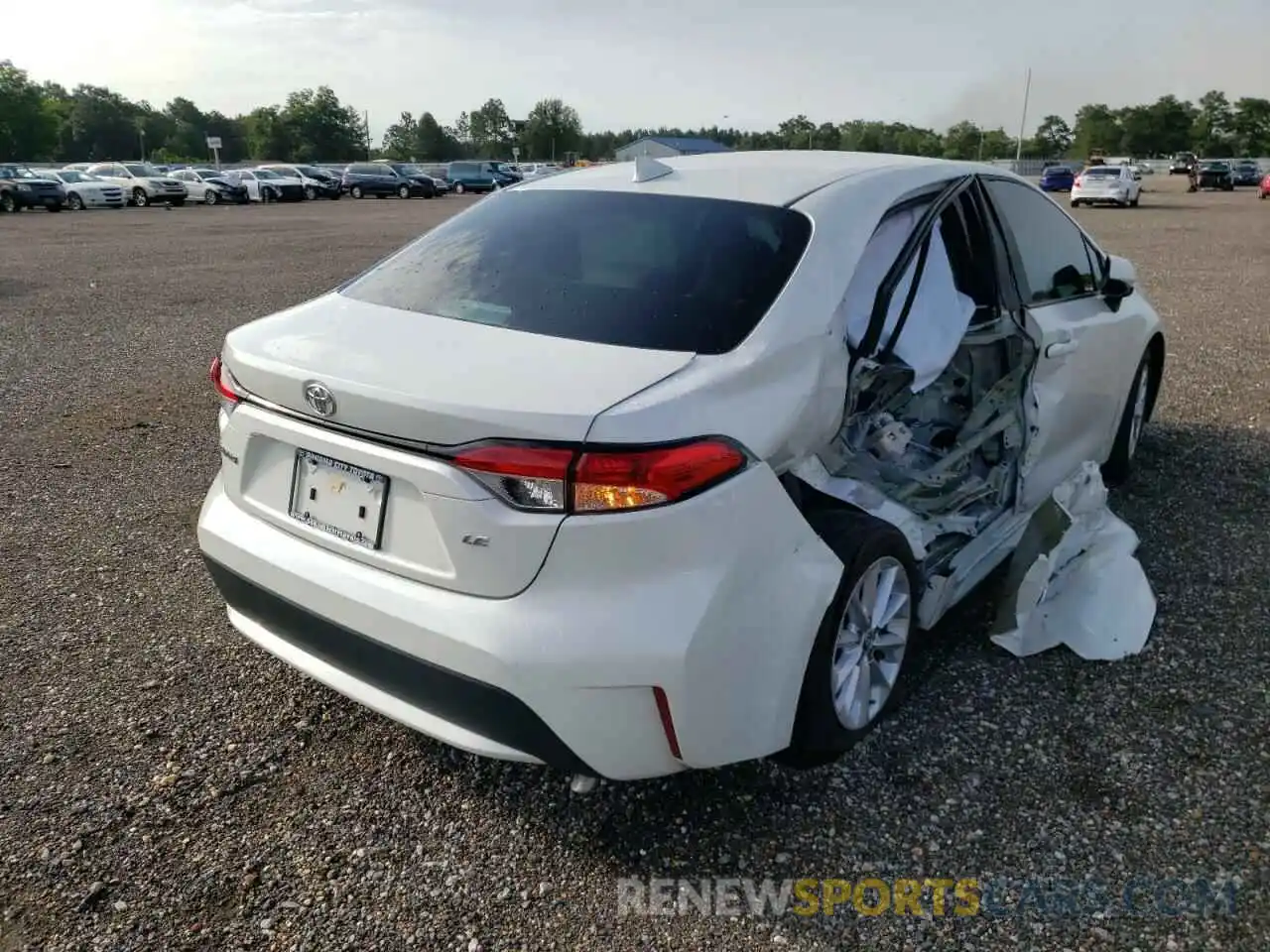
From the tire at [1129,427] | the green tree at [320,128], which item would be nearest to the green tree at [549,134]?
the green tree at [320,128]

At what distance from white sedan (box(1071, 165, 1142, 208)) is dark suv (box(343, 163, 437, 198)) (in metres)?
28.3

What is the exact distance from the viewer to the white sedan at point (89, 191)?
35156 millimetres

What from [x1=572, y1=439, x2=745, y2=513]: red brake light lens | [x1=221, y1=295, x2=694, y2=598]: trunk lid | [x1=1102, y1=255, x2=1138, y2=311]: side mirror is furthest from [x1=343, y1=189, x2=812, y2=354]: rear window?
[x1=1102, y1=255, x2=1138, y2=311]: side mirror

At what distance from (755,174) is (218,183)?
42615mm

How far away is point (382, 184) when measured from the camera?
4528 cm

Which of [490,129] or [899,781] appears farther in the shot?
[490,129]

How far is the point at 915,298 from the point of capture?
10.6 ft

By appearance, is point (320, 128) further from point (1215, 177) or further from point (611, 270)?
point (611, 270)

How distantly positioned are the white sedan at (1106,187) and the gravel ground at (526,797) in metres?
34.7

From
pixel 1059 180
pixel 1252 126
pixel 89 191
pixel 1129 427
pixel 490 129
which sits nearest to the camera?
pixel 1129 427

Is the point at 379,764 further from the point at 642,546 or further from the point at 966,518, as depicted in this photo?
the point at 966,518

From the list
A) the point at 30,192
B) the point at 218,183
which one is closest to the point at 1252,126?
the point at 218,183

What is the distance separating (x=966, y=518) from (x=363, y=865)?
233 centimetres

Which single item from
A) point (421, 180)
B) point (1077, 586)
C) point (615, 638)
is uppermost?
point (421, 180)
